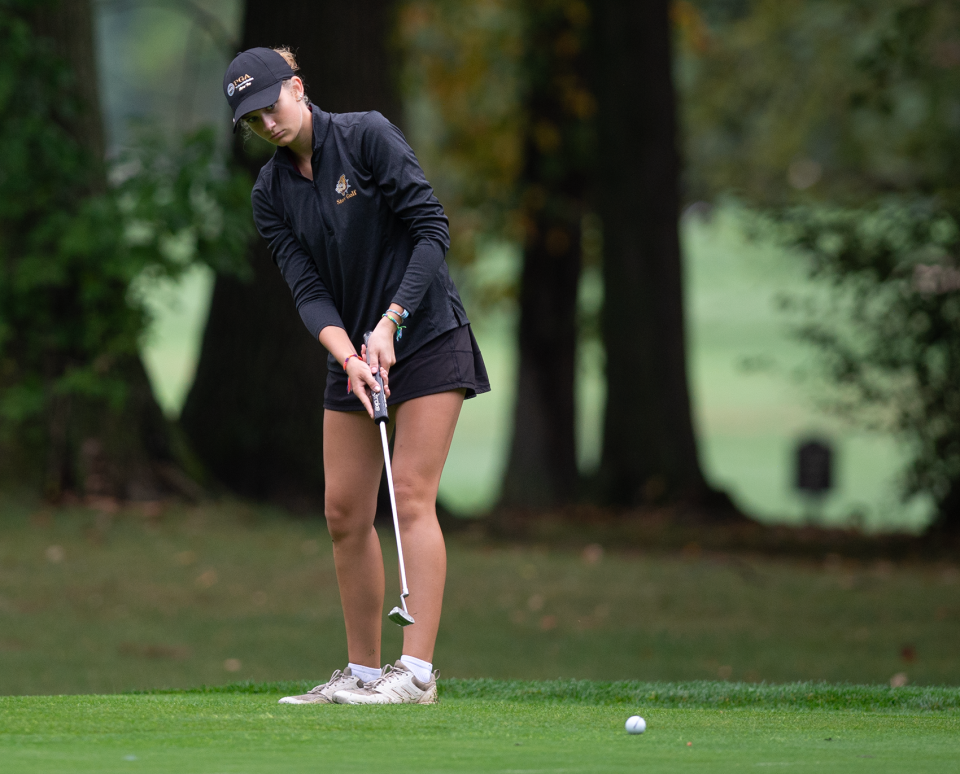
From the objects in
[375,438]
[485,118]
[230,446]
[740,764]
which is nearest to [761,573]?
[230,446]

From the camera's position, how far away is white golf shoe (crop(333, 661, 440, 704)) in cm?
453

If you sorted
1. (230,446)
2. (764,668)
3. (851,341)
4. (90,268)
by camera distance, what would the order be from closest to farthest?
(764,668) < (90,268) < (230,446) < (851,341)

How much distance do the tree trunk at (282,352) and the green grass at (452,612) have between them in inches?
26.1

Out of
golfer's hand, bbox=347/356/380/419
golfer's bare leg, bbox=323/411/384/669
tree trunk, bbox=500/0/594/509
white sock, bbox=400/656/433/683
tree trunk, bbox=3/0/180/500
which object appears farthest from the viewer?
tree trunk, bbox=500/0/594/509

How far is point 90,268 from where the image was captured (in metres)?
10.5

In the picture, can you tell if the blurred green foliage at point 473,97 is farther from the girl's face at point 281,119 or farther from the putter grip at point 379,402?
the putter grip at point 379,402

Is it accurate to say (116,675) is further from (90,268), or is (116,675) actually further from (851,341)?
(851,341)

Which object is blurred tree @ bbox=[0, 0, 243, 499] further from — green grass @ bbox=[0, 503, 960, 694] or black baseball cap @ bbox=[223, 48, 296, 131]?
black baseball cap @ bbox=[223, 48, 296, 131]

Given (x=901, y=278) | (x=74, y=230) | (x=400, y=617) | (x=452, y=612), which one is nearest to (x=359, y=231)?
→ (x=400, y=617)

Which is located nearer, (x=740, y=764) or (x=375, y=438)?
(x=740, y=764)

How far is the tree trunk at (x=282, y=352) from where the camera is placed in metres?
12.0

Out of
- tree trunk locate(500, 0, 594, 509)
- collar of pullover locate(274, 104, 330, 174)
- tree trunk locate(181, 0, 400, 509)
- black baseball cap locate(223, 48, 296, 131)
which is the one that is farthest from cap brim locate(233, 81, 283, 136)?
tree trunk locate(500, 0, 594, 509)

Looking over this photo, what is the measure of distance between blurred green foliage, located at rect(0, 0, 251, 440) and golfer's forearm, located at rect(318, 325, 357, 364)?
18.5 feet

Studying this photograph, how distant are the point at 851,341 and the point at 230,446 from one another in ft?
19.5
